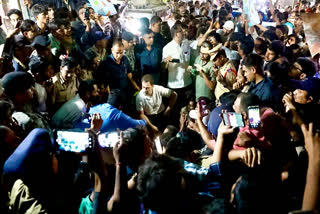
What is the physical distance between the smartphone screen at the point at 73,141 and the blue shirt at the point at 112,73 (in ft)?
7.97

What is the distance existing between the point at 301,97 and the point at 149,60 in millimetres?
2909

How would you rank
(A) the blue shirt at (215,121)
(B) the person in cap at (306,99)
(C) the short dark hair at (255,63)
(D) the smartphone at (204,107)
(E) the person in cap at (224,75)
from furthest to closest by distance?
(E) the person in cap at (224,75) → (D) the smartphone at (204,107) → (C) the short dark hair at (255,63) → (B) the person in cap at (306,99) → (A) the blue shirt at (215,121)

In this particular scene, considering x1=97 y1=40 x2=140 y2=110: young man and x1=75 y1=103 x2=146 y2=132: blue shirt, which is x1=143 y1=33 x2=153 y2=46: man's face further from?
x1=75 y1=103 x2=146 y2=132: blue shirt

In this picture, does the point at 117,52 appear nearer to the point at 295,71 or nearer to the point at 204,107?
the point at 204,107

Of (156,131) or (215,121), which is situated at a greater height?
(215,121)

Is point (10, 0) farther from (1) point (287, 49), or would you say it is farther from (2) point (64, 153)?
(1) point (287, 49)

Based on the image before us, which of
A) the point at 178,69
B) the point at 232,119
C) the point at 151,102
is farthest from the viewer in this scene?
the point at 178,69

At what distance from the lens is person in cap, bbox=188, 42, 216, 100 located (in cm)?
470

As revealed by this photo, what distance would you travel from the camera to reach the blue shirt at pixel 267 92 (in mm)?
3408

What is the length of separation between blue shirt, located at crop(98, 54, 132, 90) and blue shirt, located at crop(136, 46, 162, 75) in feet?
2.24

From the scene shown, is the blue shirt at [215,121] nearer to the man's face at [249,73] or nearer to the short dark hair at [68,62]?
the man's face at [249,73]

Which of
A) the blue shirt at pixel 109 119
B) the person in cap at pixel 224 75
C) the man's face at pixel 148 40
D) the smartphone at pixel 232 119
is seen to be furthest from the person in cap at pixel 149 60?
the smartphone at pixel 232 119

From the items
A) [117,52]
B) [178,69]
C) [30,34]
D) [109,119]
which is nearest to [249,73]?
[178,69]

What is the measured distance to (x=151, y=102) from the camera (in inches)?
165
